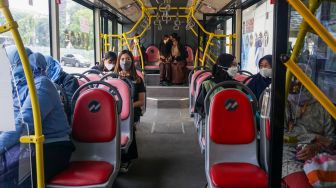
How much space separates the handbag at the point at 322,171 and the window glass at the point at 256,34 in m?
3.83

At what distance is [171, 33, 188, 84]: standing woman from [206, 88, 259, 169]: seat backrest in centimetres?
704

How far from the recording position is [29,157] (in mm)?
1764

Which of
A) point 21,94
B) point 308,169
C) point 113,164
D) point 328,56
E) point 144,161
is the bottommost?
point 144,161

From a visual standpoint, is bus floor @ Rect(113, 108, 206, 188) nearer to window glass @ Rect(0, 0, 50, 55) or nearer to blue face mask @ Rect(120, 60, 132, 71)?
blue face mask @ Rect(120, 60, 132, 71)

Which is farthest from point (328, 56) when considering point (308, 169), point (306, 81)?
point (306, 81)

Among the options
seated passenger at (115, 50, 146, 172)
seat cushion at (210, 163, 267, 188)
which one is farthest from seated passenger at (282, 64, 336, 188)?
seated passenger at (115, 50, 146, 172)

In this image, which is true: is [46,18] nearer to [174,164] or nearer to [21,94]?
[174,164]

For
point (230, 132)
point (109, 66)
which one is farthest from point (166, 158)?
point (230, 132)

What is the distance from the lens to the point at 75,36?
6.47 metres

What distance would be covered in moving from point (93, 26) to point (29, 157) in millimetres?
6699

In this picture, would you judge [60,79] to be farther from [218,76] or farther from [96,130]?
[218,76]

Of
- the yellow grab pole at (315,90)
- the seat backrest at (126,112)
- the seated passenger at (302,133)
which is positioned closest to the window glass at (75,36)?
the seat backrest at (126,112)

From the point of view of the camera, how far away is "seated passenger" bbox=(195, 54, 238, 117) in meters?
3.42

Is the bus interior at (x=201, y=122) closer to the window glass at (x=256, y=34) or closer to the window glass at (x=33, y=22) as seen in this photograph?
the window glass at (x=33, y=22)
